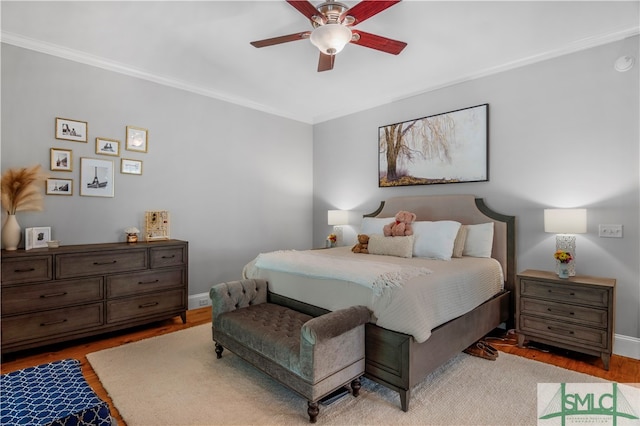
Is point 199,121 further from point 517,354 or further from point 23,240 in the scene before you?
point 517,354

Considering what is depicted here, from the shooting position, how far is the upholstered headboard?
337cm

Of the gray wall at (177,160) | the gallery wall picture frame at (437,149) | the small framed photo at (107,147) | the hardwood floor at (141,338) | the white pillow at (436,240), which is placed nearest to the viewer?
the hardwood floor at (141,338)

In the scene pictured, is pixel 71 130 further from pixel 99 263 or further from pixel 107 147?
pixel 99 263

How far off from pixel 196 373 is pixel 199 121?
302 cm

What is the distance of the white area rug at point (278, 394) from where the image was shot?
1.94 m

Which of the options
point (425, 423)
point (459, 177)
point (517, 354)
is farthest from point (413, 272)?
point (459, 177)

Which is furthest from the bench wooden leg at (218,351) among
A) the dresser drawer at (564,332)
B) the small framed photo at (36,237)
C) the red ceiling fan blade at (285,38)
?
the dresser drawer at (564,332)

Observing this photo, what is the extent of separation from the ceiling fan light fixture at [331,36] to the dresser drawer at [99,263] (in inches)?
104

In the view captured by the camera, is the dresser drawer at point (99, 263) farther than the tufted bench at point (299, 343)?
Yes

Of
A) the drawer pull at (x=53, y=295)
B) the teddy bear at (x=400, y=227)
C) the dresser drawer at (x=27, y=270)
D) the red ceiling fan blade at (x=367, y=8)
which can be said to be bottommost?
the drawer pull at (x=53, y=295)

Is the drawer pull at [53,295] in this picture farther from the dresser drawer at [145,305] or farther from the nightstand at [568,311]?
the nightstand at [568,311]

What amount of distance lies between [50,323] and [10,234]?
2.79 ft

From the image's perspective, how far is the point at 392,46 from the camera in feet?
8.19

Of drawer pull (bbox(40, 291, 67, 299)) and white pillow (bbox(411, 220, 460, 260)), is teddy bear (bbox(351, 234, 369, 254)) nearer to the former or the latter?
white pillow (bbox(411, 220, 460, 260))
